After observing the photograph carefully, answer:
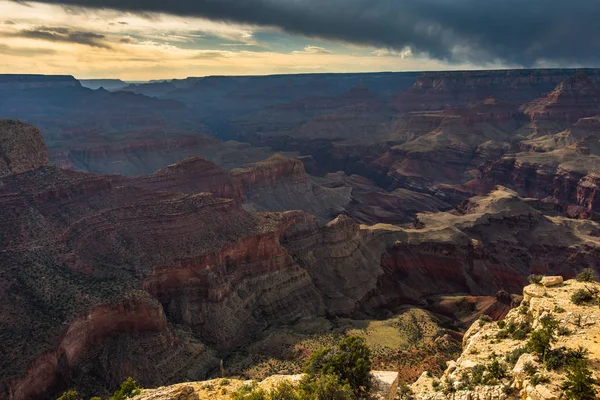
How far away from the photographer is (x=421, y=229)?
99.8m

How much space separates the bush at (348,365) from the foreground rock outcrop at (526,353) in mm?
3513

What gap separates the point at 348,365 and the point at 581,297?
16656mm

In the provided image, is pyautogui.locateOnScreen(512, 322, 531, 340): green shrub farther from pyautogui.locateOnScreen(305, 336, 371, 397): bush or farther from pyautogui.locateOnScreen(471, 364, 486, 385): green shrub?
pyautogui.locateOnScreen(305, 336, 371, 397): bush

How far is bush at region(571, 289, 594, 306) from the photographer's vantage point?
31.6 meters

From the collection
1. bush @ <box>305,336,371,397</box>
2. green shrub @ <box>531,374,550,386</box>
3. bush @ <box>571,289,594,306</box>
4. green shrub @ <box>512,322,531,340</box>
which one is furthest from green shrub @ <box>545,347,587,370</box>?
bush @ <box>305,336,371,397</box>

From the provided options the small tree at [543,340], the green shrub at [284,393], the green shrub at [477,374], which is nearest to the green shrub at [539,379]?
the small tree at [543,340]

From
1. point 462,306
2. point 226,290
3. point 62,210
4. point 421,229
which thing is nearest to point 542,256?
point 421,229

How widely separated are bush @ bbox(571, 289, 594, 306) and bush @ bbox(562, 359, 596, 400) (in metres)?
10.4

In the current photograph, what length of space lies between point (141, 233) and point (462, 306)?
51.9 metres

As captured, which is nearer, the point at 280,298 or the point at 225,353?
the point at 225,353

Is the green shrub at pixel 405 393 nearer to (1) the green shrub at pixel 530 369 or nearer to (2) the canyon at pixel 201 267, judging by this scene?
(1) the green shrub at pixel 530 369

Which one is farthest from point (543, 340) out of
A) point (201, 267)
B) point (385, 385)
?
point (201, 267)

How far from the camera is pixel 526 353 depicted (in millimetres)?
26609

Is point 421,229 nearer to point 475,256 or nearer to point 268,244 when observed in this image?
point 475,256
